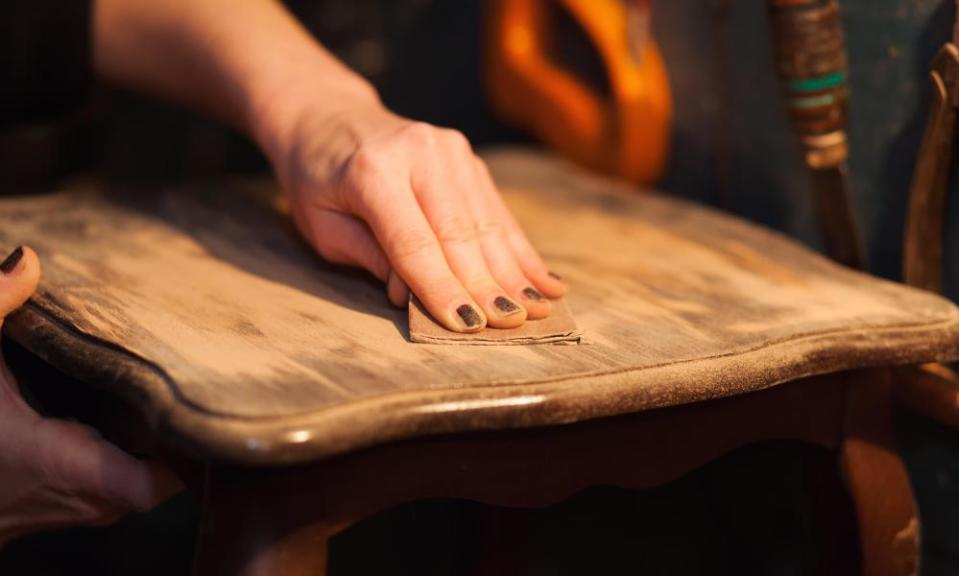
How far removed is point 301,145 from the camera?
32.6 inches

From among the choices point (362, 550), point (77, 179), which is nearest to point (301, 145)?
point (362, 550)

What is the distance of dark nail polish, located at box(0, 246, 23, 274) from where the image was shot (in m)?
0.71

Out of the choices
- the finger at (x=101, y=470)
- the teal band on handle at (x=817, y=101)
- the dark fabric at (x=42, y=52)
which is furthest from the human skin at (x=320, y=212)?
the teal band on handle at (x=817, y=101)

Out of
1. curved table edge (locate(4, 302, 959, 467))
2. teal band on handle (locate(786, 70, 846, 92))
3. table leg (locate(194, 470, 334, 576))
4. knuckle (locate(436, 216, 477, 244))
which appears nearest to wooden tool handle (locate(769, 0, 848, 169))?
teal band on handle (locate(786, 70, 846, 92))

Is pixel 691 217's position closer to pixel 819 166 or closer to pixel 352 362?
pixel 819 166

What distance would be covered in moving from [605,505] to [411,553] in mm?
179

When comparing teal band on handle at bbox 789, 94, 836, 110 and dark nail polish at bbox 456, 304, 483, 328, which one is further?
teal band on handle at bbox 789, 94, 836, 110

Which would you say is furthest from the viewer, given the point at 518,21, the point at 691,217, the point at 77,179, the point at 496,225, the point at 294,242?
the point at 77,179

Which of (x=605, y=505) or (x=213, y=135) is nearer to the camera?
(x=605, y=505)

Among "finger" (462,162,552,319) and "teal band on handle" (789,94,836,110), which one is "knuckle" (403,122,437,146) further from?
"teal band on handle" (789,94,836,110)

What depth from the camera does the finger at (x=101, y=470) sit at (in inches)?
26.0

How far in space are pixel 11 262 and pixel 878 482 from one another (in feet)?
1.87

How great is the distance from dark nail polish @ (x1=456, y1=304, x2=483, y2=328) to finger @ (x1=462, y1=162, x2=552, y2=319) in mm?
39

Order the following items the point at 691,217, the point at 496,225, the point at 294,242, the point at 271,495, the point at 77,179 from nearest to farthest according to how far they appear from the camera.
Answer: the point at 271,495 → the point at 496,225 → the point at 294,242 → the point at 691,217 → the point at 77,179
